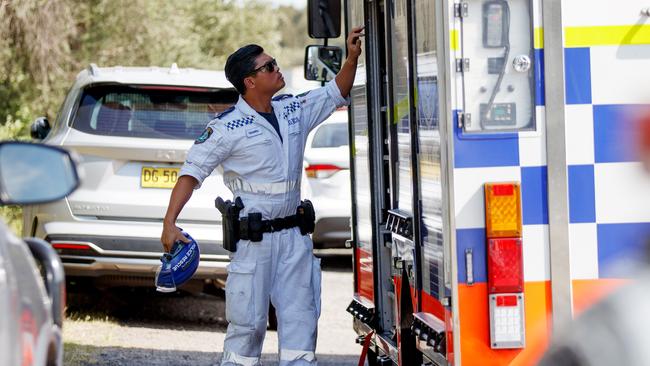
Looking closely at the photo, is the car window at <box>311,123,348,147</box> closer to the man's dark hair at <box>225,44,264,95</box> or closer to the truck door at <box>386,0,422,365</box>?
the man's dark hair at <box>225,44,264,95</box>

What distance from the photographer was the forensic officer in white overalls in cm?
612

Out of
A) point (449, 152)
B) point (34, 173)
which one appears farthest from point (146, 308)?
point (34, 173)

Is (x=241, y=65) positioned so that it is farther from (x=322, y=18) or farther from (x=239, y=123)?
(x=322, y=18)

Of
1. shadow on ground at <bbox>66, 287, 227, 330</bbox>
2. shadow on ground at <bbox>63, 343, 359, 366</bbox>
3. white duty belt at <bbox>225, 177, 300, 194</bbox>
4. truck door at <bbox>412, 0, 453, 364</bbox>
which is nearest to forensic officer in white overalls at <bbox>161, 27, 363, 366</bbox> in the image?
white duty belt at <bbox>225, 177, 300, 194</bbox>

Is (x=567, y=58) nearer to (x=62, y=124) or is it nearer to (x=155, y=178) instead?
(x=155, y=178)

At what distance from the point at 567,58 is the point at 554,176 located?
0.46 metres

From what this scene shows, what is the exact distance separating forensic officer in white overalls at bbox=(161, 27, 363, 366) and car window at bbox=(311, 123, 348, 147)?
6.66 meters

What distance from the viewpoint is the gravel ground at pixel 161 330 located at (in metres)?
8.34

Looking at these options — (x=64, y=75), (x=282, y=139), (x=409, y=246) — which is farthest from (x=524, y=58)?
(x=64, y=75)

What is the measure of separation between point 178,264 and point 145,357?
2.41 m

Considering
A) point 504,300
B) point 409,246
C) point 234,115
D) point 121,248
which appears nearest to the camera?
point 504,300

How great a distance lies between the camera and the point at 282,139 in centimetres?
629

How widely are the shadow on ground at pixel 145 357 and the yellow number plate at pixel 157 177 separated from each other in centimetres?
118

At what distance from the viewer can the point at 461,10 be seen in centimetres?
474
